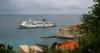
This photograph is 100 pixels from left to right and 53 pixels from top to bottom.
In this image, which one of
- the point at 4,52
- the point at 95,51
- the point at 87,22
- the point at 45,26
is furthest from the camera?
the point at 45,26

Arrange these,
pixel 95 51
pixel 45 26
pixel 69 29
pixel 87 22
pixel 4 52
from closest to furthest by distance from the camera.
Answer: pixel 95 51, pixel 4 52, pixel 87 22, pixel 69 29, pixel 45 26

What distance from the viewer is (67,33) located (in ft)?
144

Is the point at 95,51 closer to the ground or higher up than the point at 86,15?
closer to the ground

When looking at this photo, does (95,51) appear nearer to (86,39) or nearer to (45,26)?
(86,39)

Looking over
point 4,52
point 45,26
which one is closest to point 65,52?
point 4,52

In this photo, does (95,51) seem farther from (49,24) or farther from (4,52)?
(49,24)

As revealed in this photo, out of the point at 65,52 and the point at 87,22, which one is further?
the point at 87,22

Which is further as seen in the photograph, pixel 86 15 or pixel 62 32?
pixel 62 32

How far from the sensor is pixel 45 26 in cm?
7175

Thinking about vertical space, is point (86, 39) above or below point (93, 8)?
below

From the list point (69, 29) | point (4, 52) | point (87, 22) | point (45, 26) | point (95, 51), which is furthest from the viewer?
point (45, 26)

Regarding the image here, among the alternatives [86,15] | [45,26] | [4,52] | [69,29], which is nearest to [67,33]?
[69,29]

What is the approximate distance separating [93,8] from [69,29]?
34559mm

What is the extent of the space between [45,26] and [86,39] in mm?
67645
